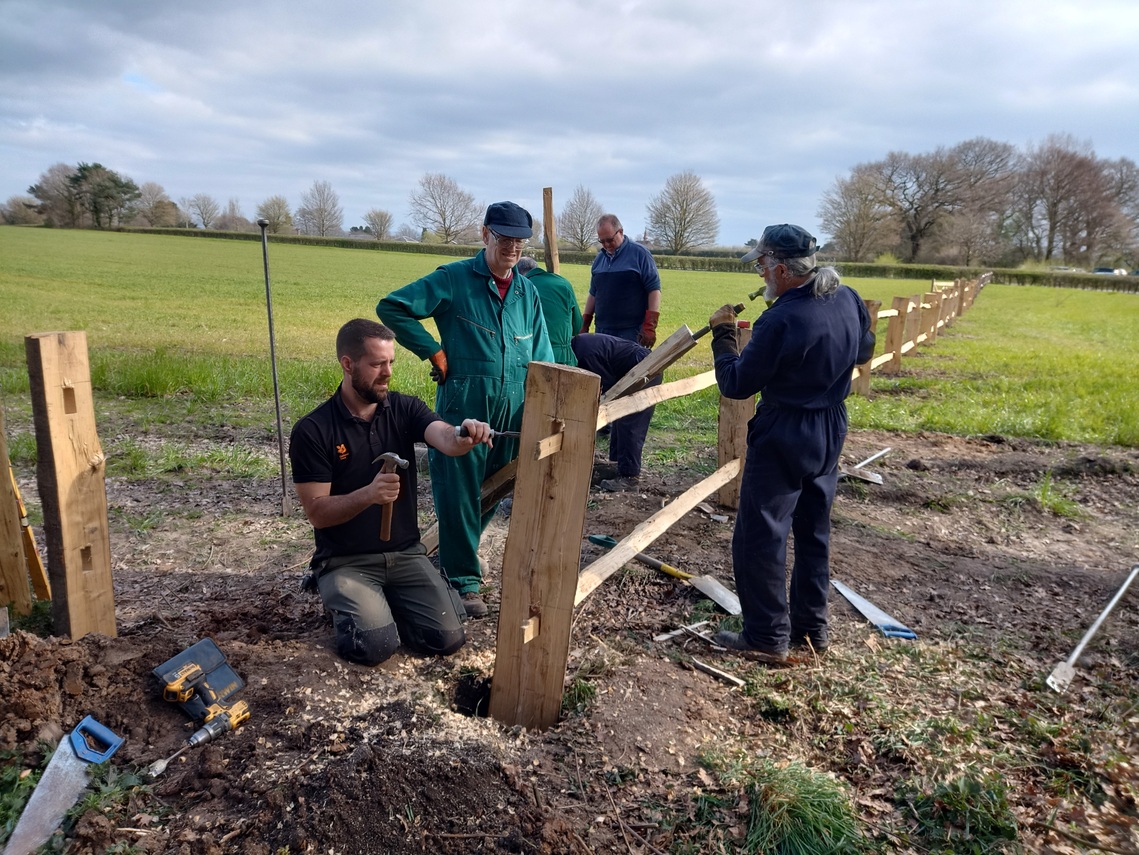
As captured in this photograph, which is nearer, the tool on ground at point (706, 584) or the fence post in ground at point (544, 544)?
the fence post in ground at point (544, 544)

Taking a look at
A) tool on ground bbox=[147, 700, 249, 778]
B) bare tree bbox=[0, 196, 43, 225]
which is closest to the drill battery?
tool on ground bbox=[147, 700, 249, 778]

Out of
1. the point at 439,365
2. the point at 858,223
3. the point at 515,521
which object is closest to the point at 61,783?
the point at 515,521

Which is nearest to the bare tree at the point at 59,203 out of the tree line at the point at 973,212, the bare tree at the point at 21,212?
the bare tree at the point at 21,212

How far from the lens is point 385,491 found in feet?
10.1

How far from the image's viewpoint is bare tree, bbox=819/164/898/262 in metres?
68.6

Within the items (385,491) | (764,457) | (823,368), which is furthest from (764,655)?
(385,491)

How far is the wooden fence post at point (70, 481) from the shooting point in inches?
112

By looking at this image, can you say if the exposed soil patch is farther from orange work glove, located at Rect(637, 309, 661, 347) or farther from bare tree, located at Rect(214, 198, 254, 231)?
bare tree, located at Rect(214, 198, 254, 231)

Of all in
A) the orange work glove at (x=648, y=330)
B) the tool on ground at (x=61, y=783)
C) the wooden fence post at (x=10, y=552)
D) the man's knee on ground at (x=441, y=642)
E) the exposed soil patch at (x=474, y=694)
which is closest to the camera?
the tool on ground at (x=61, y=783)

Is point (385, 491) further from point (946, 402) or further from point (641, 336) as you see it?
point (946, 402)

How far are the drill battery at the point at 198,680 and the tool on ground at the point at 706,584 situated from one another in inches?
82.1

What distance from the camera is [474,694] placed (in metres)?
3.22

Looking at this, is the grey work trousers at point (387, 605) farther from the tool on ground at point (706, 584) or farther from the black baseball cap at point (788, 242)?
the black baseball cap at point (788, 242)

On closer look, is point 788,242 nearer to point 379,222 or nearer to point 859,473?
point 859,473
